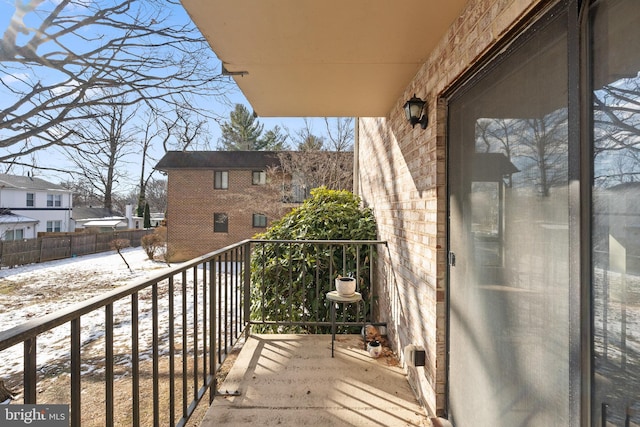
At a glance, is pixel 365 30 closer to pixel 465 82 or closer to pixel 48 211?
pixel 465 82

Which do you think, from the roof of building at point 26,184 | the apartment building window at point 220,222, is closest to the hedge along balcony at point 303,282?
the apartment building window at point 220,222

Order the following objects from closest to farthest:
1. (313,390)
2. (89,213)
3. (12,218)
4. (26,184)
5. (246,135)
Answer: (313,390) → (12,218) → (26,184) → (246,135) → (89,213)

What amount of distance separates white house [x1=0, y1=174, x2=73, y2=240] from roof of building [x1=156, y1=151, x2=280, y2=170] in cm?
885

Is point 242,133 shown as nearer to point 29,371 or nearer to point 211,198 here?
point 211,198

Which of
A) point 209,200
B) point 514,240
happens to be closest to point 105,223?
point 209,200

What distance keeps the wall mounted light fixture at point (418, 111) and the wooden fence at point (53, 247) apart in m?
17.6

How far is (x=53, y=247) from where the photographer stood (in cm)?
1574

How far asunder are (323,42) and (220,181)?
1487cm

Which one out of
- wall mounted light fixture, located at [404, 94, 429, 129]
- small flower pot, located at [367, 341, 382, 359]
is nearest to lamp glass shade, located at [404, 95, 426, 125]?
wall mounted light fixture, located at [404, 94, 429, 129]

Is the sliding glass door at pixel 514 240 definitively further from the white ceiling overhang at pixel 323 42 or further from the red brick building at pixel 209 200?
the red brick building at pixel 209 200

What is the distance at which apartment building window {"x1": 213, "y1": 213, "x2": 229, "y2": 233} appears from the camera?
15906 mm

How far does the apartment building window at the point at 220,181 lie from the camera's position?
1586 centimetres

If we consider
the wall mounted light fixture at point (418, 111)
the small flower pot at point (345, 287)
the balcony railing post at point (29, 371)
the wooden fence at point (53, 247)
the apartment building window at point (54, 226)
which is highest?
the wall mounted light fixture at point (418, 111)

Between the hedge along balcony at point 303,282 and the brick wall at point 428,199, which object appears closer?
the brick wall at point 428,199
